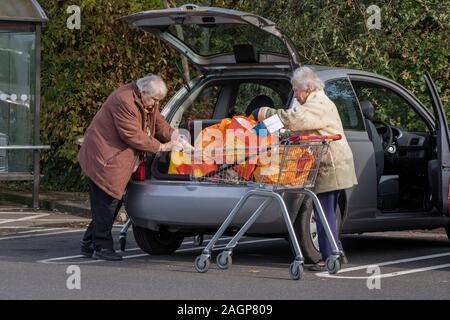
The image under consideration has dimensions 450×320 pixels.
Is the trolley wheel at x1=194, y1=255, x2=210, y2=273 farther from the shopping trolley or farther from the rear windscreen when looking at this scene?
the rear windscreen

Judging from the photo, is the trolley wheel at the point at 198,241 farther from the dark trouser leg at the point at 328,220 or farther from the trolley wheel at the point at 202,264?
the dark trouser leg at the point at 328,220

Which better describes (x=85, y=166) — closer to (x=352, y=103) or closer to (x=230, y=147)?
(x=230, y=147)

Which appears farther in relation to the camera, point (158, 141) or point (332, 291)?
point (158, 141)

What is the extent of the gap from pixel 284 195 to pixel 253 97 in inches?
67.1

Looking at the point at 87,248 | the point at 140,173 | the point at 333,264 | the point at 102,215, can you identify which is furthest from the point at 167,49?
the point at 333,264

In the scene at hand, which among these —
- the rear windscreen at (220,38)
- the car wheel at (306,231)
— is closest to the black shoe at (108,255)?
the car wheel at (306,231)

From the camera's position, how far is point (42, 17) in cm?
1631

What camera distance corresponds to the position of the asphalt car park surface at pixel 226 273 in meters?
8.52

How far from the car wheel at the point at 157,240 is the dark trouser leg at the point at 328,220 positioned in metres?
1.72

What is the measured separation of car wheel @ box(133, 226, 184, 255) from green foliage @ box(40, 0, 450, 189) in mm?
4815

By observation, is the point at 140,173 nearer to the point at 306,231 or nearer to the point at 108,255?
the point at 108,255

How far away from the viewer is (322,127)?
9578 mm

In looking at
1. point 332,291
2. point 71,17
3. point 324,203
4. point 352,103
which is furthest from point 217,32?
point 332,291

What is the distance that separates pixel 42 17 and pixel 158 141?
651 centimetres
